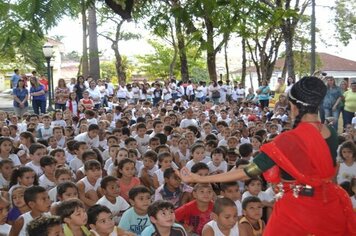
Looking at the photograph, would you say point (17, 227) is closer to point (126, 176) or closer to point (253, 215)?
point (126, 176)

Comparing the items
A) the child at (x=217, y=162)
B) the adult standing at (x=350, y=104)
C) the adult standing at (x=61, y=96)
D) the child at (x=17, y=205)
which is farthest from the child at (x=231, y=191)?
the adult standing at (x=61, y=96)

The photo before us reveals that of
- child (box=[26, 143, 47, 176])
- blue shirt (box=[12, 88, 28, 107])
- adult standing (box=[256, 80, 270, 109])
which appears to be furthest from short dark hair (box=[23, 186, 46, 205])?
adult standing (box=[256, 80, 270, 109])

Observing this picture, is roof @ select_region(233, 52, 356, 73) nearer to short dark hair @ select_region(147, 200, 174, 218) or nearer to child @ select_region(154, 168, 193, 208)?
child @ select_region(154, 168, 193, 208)

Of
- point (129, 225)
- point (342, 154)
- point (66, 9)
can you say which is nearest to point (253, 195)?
point (129, 225)

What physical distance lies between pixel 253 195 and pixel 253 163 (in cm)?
271

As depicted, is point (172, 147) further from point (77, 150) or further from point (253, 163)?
point (253, 163)

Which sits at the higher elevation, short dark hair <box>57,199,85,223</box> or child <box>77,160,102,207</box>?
short dark hair <box>57,199,85,223</box>

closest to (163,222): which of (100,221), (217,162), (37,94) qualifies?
(100,221)

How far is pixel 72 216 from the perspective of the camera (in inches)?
165

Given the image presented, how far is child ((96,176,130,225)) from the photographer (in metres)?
5.30

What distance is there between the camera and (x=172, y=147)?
825 centimetres

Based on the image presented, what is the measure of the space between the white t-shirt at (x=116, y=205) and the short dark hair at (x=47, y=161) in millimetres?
1044

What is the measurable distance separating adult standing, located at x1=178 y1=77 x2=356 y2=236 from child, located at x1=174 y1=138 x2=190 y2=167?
5.11 metres

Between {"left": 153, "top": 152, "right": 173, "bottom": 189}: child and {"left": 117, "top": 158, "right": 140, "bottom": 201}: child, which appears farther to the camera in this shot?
{"left": 153, "top": 152, "right": 173, "bottom": 189}: child
